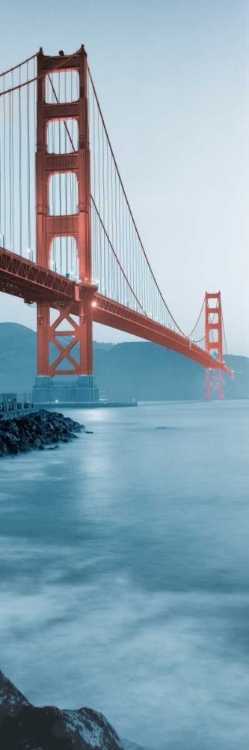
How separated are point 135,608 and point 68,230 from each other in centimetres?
4190

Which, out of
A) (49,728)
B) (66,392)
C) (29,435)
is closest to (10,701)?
(49,728)

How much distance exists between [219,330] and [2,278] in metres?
59.6

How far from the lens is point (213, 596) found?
3615 mm

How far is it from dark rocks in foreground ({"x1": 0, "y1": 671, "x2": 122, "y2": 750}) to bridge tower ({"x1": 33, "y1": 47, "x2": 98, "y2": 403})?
41.0 meters

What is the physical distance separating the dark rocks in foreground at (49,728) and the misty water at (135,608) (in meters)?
0.33

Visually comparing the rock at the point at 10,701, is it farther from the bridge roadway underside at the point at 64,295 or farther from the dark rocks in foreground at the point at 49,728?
Answer: the bridge roadway underside at the point at 64,295

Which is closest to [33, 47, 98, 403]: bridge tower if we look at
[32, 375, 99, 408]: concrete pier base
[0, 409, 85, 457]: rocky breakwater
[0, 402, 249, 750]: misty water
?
[32, 375, 99, 408]: concrete pier base

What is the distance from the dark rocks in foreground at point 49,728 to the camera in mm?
1746

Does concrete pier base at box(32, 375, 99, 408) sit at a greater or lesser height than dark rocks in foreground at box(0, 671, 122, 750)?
greater

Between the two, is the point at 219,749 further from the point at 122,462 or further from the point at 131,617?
the point at 122,462

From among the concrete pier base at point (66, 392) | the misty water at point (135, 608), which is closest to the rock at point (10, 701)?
the misty water at point (135, 608)

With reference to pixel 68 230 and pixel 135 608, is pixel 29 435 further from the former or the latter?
pixel 68 230

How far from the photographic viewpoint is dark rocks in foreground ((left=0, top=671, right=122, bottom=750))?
1.75 m

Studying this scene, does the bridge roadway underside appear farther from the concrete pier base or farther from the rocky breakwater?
the rocky breakwater
